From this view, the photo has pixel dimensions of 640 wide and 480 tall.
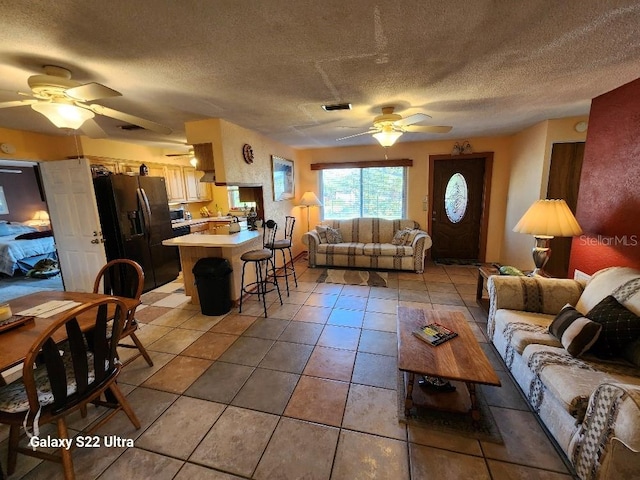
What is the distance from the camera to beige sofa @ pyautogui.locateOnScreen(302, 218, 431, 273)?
455 centimetres

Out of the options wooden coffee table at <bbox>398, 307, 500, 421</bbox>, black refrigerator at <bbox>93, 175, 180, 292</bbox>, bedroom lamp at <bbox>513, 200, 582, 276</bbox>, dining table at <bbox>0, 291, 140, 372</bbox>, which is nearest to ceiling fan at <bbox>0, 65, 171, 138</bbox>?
dining table at <bbox>0, 291, 140, 372</bbox>

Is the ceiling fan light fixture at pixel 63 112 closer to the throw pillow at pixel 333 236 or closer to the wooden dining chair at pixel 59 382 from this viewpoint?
the wooden dining chair at pixel 59 382

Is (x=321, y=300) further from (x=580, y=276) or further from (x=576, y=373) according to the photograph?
(x=580, y=276)

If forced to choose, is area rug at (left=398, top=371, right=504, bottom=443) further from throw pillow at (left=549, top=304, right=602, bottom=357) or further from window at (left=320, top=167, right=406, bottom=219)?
window at (left=320, top=167, right=406, bottom=219)

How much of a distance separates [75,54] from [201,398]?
2.34 m

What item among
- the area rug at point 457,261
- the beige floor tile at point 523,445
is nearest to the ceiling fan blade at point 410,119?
the beige floor tile at point 523,445

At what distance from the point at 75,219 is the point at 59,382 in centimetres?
308

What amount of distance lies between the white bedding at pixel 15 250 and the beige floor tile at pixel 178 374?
4.25m

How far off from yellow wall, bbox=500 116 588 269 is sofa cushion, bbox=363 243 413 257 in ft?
5.36

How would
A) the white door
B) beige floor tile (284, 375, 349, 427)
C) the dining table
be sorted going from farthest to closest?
Result: the white door, beige floor tile (284, 375, 349, 427), the dining table

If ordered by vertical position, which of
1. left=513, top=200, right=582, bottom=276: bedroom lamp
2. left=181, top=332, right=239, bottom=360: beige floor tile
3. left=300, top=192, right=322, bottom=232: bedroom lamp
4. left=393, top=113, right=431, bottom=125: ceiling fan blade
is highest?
left=393, top=113, right=431, bottom=125: ceiling fan blade

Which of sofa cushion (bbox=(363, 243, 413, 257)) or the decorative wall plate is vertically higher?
the decorative wall plate

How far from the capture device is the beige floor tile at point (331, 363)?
213 centimetres

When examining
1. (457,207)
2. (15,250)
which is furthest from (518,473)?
(15,250)
